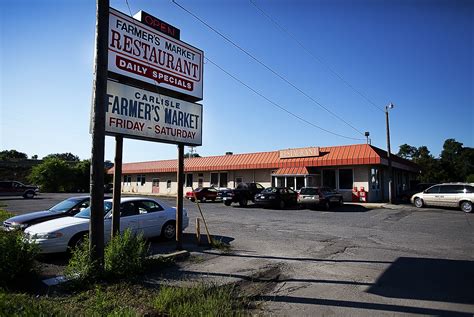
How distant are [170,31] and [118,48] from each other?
1.92 meters

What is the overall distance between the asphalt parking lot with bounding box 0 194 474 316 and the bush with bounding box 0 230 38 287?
8.84ft

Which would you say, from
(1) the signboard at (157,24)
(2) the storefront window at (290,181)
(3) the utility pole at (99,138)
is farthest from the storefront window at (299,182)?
(3) the utility pole at (99,138)

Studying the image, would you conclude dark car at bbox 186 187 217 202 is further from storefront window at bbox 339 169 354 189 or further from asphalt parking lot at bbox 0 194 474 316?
asphalt parking lot at bbox 0 194 474 316

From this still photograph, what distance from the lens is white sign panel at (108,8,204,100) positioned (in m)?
6.85

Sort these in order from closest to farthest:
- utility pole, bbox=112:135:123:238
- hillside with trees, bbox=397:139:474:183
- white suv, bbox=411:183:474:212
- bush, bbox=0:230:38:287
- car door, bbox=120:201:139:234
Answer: bush, bbox=0:230:38:287 < utility pole, bbox=112:135:123:238 < car door, bbox=120:201:139:234 < white suv, bbox=411:183:474:212 < hillside with trees, bbox=397:139:474:183

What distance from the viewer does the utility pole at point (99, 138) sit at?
571 centimetres

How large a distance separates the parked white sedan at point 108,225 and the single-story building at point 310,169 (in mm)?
15470

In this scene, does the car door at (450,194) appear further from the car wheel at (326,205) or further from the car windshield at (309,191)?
the car windshield at (309,191)

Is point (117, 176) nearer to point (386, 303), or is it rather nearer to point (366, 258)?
point (386, 303)

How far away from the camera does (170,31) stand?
8273 mm

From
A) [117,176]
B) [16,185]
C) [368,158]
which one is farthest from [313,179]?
[16,185]

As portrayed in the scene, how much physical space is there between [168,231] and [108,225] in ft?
7.21

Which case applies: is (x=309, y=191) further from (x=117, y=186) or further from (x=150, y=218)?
(x=117, y=186)

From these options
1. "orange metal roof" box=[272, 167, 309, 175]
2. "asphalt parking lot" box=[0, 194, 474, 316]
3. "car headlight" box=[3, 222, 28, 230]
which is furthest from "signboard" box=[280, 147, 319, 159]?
"car headlight" box=[3, 222, 28, 230]
